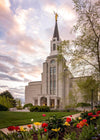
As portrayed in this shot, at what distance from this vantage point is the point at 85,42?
36.7 ft

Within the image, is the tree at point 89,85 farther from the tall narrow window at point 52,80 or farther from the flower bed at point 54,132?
the tall narrow window at point 52,80

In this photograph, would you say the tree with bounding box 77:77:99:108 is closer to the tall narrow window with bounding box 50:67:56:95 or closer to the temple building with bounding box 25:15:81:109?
the temple building with bounding box 25:15:81:109

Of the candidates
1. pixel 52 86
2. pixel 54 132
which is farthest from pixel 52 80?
pixel 54 132

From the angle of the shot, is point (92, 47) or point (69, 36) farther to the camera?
point (69, 36)

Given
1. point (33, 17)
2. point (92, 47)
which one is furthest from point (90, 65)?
point (33, 17)

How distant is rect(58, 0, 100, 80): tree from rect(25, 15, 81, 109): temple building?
25756mm

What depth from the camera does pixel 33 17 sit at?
855cm

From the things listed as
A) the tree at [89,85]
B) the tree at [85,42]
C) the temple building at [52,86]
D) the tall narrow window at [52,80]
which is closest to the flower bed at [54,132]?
the tree at [85,42]

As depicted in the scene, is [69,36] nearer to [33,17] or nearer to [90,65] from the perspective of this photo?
[90,65]

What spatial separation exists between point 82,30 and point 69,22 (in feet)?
4.14

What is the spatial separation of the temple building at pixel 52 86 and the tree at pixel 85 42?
84.5 feet

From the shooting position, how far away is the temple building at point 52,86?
133 feet

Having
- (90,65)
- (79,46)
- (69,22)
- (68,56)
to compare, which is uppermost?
(69,22)

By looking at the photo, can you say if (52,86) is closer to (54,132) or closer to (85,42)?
(85,42)
